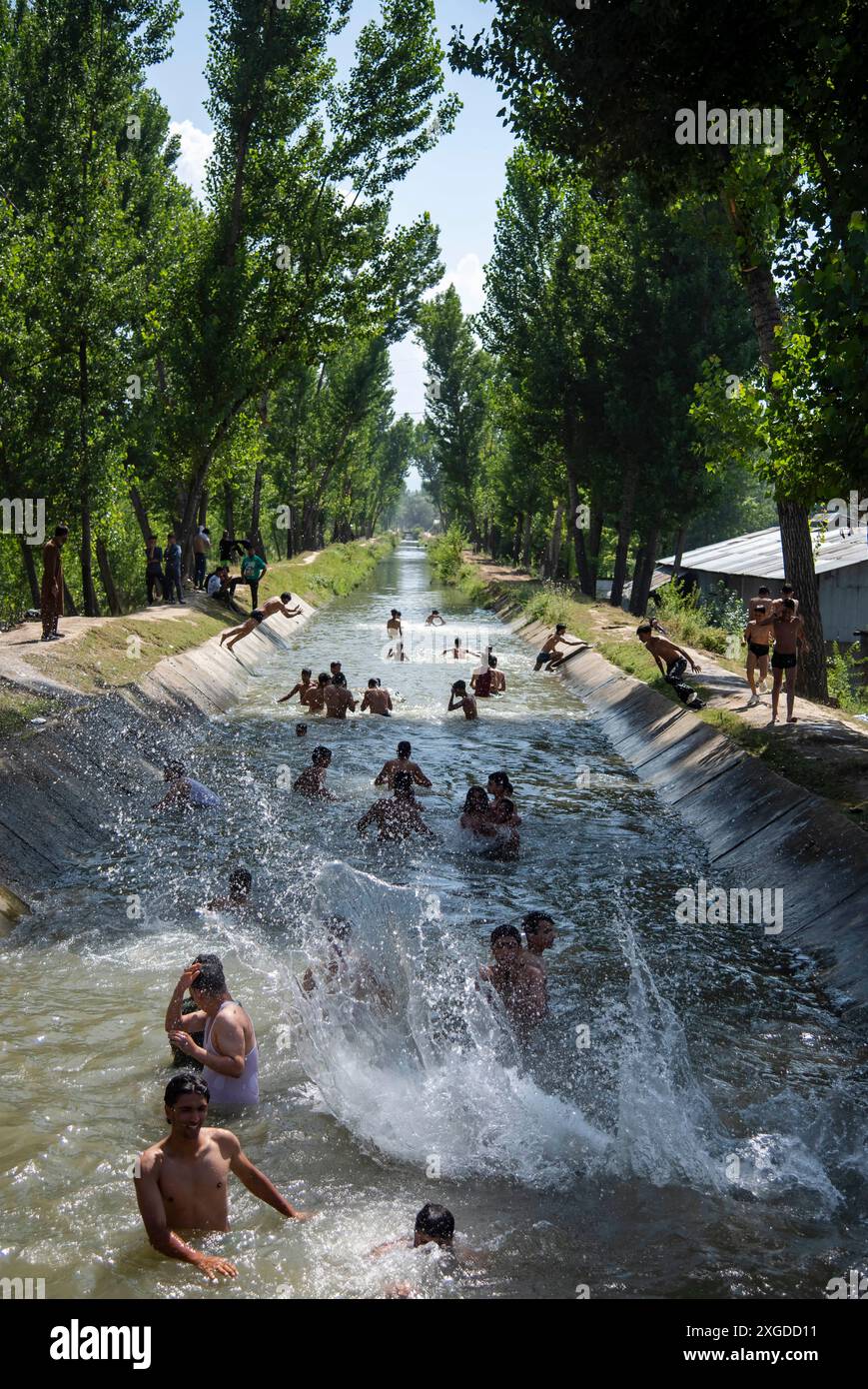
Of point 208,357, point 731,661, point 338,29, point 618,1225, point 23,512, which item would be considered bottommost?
point 618,1225

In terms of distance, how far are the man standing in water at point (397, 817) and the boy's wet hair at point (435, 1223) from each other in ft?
26.0

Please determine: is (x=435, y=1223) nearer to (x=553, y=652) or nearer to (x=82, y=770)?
(x=82, y=770)

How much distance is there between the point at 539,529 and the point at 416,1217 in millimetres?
62501

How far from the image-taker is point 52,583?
61.5 feet

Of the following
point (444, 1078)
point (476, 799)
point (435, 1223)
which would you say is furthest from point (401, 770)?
point (435, 1223)

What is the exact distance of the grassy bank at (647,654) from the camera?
13.8 meters

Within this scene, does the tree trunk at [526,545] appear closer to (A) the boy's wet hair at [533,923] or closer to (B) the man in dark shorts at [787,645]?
(B) the man in dark shorts at [787,645]

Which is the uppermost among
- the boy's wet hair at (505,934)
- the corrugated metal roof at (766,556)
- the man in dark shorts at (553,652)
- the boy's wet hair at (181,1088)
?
the corrugated metal roof at (766,556)

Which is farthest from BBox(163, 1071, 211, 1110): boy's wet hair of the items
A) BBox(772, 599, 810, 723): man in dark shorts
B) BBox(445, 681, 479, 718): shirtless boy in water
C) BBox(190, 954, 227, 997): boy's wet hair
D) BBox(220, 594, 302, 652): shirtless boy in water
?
BBox(220, 594, 302, 652): shirtless boy in water

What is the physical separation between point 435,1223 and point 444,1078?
2080 mm

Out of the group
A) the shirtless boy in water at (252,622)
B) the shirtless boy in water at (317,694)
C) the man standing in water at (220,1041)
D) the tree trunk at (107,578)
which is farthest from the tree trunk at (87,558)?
the man standing in water at (220,1041)

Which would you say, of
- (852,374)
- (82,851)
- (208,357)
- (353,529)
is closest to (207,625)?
(208,357)

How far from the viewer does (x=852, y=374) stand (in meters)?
11.8
